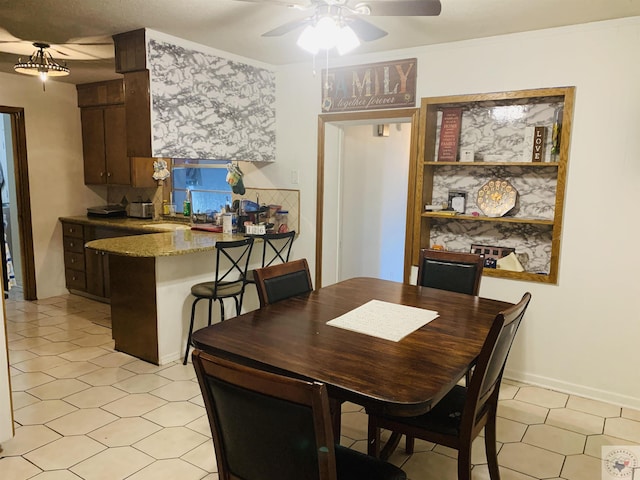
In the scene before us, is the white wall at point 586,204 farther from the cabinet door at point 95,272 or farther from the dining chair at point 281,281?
the cabinet door at point 95,272

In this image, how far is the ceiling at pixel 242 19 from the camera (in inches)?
103

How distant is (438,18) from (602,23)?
3.22 feet

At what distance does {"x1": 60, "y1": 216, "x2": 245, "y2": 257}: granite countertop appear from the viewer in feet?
10.6

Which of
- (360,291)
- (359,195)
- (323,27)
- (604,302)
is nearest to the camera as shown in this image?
(323,27)

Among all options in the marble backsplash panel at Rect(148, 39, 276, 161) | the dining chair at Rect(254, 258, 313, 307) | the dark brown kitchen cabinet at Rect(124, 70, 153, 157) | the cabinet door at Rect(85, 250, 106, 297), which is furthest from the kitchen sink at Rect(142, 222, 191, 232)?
the dining chair at Rect(254, 258, 313, 307)

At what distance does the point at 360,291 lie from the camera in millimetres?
2578

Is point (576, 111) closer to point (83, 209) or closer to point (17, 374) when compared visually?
point (17, 374)

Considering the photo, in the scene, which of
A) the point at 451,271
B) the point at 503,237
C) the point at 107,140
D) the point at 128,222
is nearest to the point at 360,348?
the point at 451,271

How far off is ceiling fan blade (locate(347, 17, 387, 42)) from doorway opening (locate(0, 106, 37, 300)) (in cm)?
401

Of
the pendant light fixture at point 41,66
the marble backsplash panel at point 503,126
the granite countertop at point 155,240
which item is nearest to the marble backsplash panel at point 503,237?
the marble backsplash panel at point 503,126

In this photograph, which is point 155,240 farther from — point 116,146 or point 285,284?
point 116,146

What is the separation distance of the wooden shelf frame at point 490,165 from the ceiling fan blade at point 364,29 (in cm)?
117

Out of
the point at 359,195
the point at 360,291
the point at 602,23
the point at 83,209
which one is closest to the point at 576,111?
the point at 602,23

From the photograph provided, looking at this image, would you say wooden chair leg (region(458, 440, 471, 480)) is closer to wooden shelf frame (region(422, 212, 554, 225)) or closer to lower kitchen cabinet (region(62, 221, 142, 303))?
wooden shelf frame (region(422, 212, 554, 225))
